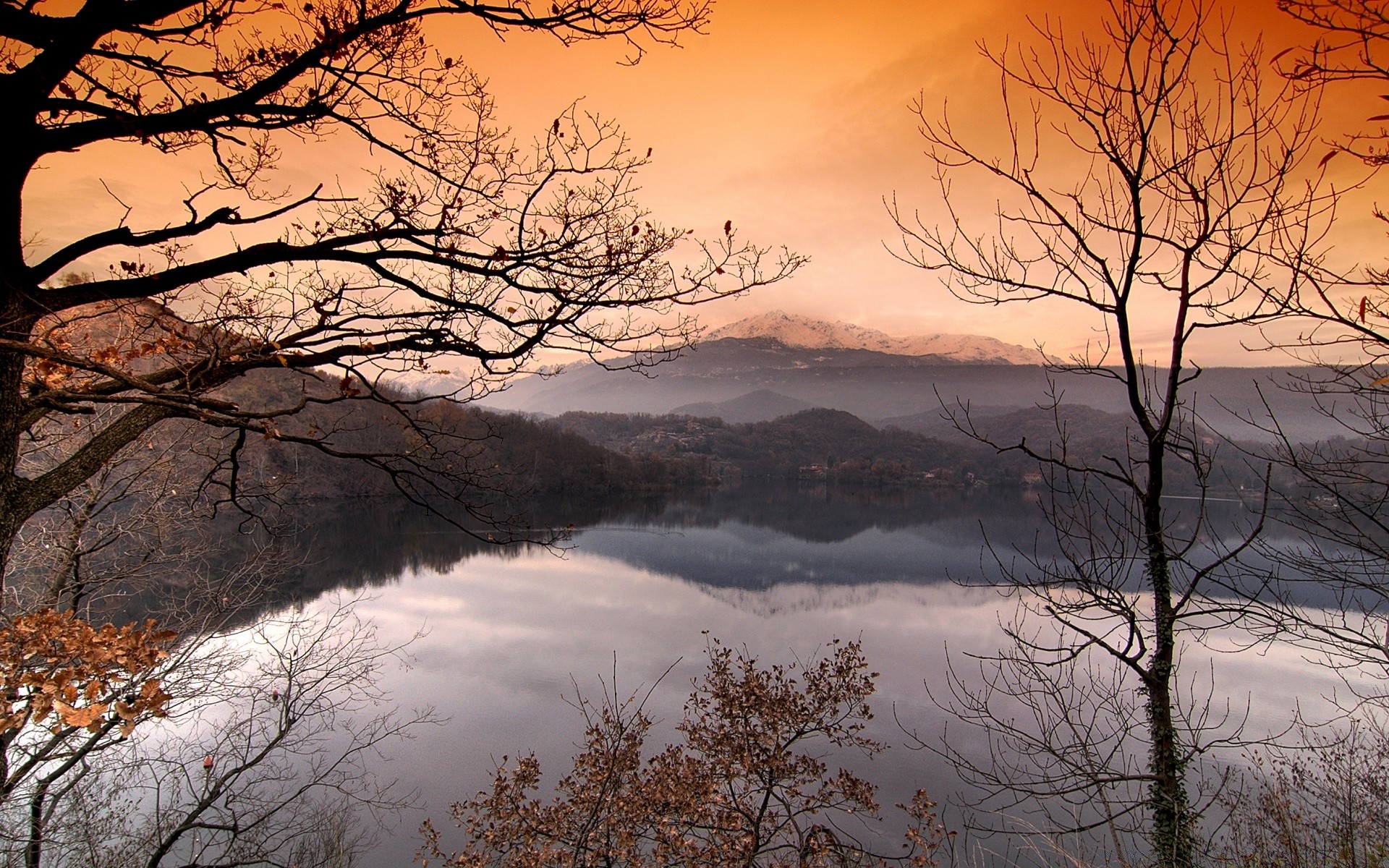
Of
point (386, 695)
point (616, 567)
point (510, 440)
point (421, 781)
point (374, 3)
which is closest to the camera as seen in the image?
point (374, 3)

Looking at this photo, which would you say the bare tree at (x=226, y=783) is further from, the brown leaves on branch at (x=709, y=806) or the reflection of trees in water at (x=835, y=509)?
the reflection of trees in water at (x=835, y=509)

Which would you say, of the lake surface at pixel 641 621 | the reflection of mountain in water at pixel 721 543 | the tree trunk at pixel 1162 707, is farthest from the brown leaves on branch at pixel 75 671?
the reflection of mountain in water at pixel 721 543

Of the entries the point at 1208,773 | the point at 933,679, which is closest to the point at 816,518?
the point at 933,679

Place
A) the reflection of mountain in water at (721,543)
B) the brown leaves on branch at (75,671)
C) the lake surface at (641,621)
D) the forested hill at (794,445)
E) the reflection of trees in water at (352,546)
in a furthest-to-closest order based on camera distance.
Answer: the forested hill at (794,445) → the reflection of mountain in water at (721,543) → the reflection of trees in water at (352,546) → the lake surface at (641,621) → the brown leaves on branch at (75,671)

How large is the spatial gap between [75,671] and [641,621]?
2468cm

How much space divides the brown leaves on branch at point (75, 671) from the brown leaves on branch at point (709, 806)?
530 centimetres

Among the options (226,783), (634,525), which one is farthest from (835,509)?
(226,783)

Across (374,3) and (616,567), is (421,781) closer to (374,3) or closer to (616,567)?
(374,3)

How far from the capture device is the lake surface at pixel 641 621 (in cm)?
1462

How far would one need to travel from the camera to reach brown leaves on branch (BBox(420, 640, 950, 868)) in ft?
25.5

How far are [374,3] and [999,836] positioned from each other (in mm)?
14788

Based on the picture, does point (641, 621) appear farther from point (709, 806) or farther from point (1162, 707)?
point (1162, 707)

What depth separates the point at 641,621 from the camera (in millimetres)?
26031

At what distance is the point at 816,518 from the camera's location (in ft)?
208
